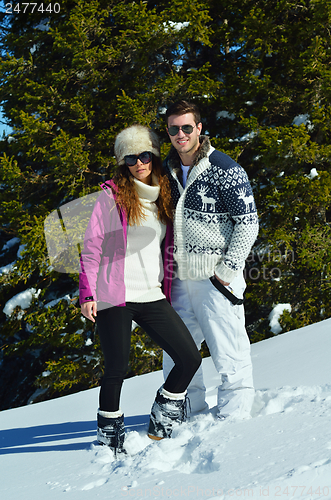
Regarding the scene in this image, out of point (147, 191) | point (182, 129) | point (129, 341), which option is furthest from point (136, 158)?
point (129, 341)

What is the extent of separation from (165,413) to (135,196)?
1132 millimetres

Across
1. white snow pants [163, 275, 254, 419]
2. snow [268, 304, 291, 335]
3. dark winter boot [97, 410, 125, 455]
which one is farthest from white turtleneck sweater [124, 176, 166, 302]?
snow [268, 304, 291, 335]

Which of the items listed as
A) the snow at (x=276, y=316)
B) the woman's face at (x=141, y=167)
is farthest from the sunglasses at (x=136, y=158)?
the snow at (x=276, y=316)

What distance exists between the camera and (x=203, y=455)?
5.75ft

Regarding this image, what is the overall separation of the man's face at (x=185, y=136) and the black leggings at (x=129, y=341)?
833mm

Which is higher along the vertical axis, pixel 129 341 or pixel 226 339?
pixel 129 341

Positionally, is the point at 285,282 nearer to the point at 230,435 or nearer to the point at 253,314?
the point at 253,314

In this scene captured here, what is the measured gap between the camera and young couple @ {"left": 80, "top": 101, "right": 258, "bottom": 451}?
79.9 inches

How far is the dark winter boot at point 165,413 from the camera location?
6.97ft

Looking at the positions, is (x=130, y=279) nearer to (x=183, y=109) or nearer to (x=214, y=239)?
(x=214, y=239)

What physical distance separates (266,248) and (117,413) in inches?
174

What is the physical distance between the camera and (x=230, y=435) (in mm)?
1910

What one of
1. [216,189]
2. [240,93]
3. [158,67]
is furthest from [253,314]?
[216,189]

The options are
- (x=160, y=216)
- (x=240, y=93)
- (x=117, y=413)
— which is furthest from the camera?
(x=240, y=93)
